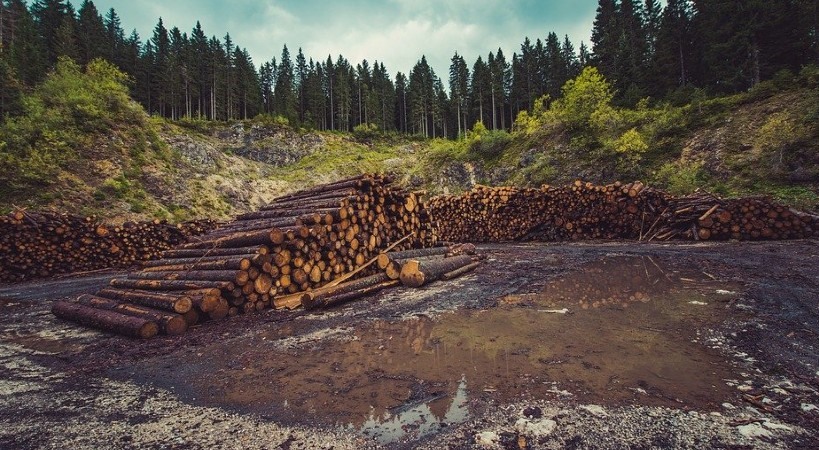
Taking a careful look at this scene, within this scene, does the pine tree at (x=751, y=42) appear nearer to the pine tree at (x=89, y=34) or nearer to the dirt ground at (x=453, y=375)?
the dirt ground at (x=453, y=375)

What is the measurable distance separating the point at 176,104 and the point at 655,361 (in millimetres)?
63473

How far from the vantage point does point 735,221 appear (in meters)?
10.4

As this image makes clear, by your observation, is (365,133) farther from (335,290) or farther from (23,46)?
(335,290)

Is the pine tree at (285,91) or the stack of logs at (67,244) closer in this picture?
the stack of logs at (67,244)

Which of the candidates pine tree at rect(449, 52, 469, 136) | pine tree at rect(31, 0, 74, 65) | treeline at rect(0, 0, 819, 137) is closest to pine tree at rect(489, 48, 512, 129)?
treeline at rect(0, 0, 819, 137)

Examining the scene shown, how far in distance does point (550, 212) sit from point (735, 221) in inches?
219

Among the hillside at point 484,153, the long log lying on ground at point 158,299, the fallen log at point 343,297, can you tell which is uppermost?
the hillside at point 484,153

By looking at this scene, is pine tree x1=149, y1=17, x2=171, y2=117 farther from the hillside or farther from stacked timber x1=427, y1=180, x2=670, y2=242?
stacked timber x1=427, y1=180, x2=670, y2=242

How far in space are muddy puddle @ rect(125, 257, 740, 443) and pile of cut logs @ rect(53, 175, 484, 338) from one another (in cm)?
121

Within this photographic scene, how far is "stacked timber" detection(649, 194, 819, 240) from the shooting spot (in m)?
9.84

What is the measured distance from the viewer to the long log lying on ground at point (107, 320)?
416 centimetres

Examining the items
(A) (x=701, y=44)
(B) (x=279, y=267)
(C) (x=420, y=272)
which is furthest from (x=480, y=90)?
(B) (x=279, y=267)

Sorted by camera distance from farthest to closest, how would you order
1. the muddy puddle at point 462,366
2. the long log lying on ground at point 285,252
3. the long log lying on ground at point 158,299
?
the long log lying on ground at point 285,252, the long log lying on ground at point 158,299, the muddy puddle at point 462,366

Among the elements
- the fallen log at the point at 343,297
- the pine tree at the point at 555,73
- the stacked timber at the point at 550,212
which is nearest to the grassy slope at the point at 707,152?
the stacked timber at the point at 550,212
